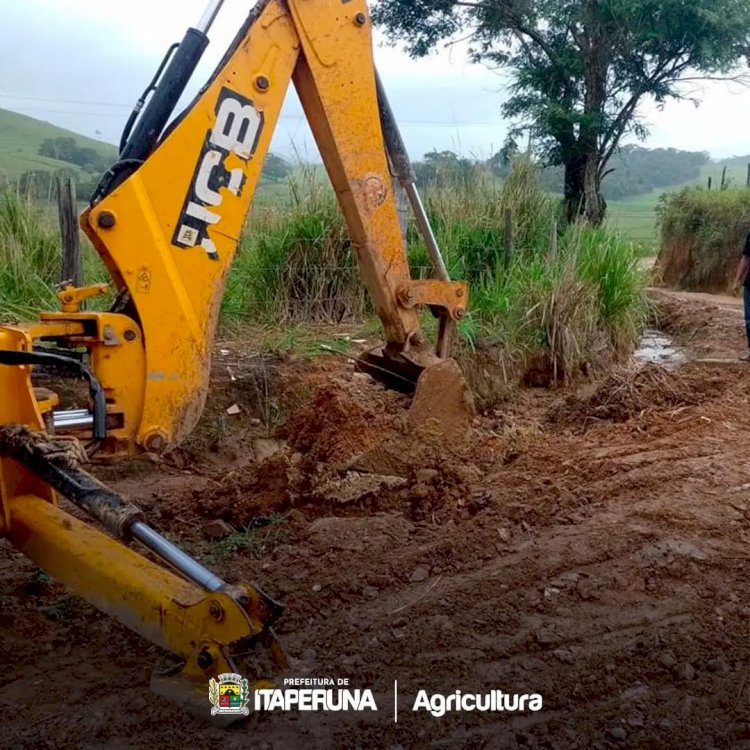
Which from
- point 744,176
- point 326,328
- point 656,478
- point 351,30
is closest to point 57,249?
point 326,328

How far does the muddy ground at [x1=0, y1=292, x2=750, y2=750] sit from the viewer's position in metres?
2.82

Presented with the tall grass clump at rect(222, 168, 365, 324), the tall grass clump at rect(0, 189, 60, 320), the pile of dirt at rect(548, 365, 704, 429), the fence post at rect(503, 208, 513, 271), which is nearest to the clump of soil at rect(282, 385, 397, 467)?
the pile of dirt at rect(548, 365, 704, 429)

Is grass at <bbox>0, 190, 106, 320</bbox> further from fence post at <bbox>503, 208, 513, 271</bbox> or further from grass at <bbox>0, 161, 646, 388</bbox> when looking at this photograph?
fence post at <bbox>503, 208, 513, 271</bbox>

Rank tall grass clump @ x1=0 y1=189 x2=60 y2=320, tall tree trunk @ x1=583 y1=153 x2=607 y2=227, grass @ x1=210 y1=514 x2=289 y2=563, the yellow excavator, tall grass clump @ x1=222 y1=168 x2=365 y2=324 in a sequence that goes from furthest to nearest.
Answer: tall tree trunk @ x1=583 y1=153 x2=607 y2=227, tall grass clump @ x1=222 y1=168 x2=365 y2=324, tall grass clump @ x1=0 y1=189 x2=60 y2=320, grass @ x1=210 y1=514 x2=289 y2=563, the yellow excavator

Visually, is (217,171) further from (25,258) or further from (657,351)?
(657,351)

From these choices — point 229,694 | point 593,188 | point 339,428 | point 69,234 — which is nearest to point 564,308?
point 339,428

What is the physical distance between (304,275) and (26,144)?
739 centimetres

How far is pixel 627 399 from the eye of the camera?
6.37 metres

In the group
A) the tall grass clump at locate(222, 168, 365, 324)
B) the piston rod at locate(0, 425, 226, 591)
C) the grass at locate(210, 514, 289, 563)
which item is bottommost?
the grass at locate(210, 514, 289, 563)

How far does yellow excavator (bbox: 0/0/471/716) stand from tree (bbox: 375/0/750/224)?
8722 mm

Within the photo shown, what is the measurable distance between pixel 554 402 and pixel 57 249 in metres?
4.80

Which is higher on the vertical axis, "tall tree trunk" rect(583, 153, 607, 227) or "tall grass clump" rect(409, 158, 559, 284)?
"tall tree trunk" rect(583, 153, 607, 227)

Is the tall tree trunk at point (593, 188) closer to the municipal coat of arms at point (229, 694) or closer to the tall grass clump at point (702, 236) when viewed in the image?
the tall grass clump at point (702, 236)

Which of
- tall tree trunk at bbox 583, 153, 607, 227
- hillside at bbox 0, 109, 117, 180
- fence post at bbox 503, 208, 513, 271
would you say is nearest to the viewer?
fence post at bbox 503, 208, 513, 271
